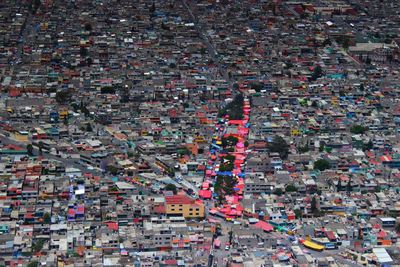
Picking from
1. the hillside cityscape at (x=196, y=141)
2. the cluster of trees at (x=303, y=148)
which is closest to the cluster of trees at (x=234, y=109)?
the hillside cityscape at (x=196, y=141)

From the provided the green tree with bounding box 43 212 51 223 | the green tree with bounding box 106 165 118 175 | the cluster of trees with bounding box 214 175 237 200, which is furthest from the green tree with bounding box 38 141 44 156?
the cluster of trees with bounding box 214 175 237 200

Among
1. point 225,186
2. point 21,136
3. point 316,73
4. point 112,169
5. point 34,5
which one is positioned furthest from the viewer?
point 34,5

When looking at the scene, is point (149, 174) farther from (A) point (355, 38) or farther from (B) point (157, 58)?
(A) point (355, 38)

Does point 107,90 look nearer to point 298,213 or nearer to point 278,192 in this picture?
point 278,192

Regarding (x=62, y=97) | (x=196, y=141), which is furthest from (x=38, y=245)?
(x=62, y=97)

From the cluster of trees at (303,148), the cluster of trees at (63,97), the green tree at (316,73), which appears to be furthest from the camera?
the green tree at (316,73)

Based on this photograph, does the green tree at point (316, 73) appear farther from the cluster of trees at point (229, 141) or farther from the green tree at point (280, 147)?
the cluster of trees at point (229, 141)
